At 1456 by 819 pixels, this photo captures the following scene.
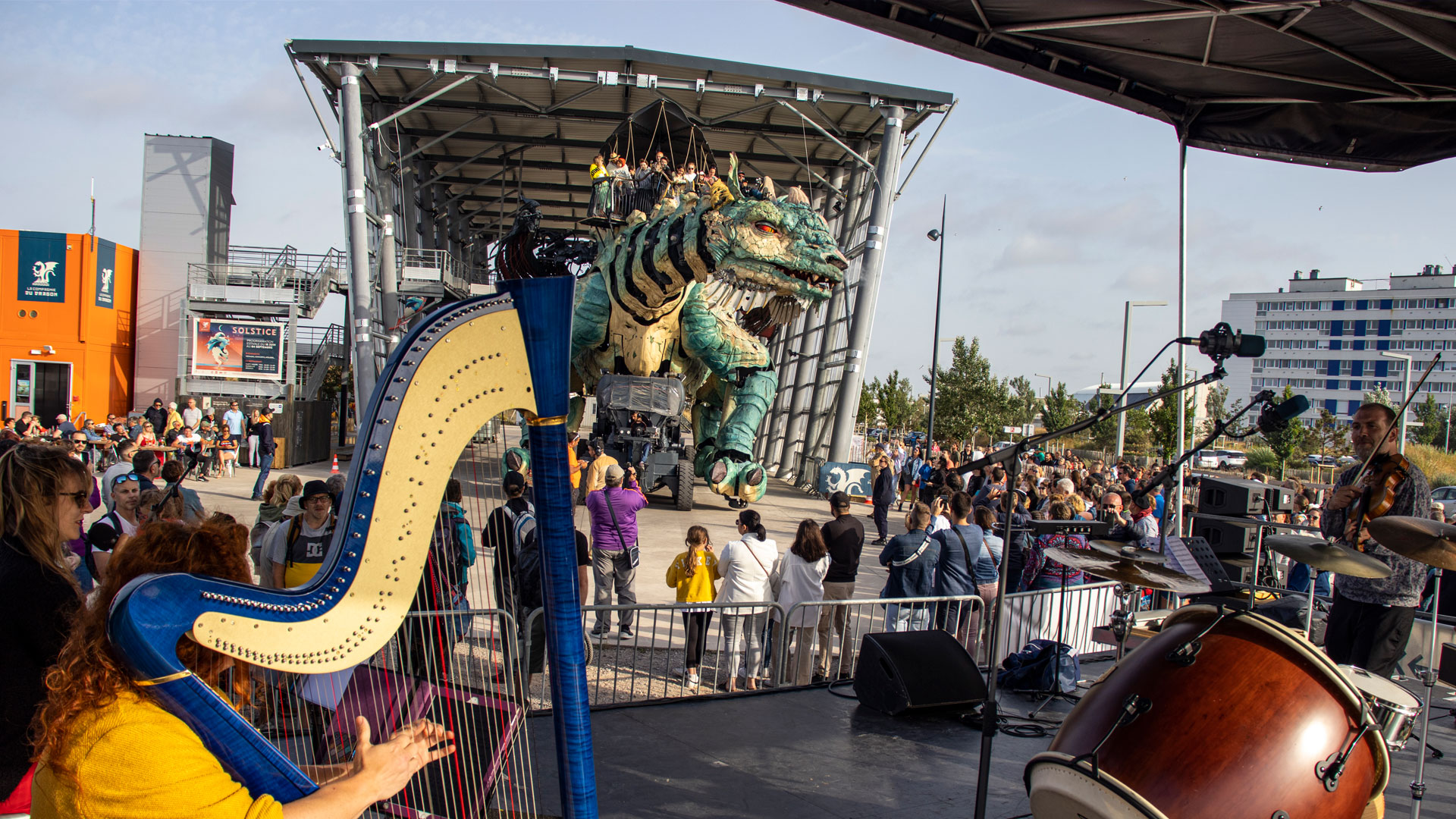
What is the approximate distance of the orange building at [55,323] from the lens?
22.7 meters

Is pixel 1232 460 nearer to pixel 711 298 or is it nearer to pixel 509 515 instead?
pixel 711 298

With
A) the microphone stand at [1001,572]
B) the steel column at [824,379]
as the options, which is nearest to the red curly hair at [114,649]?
the microphone stand at [1001,572]

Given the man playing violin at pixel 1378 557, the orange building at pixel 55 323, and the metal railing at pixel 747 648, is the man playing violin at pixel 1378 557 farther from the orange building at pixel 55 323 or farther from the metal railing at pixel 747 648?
the orange building at pixel 55 323

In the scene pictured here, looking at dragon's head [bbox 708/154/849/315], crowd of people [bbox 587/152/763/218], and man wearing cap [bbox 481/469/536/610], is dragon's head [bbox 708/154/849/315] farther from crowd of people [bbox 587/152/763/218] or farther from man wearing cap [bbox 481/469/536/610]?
man wearing cap [bbox 481/469/536/610]

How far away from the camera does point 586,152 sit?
87.5 feet

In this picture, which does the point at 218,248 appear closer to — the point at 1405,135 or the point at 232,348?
the point at 232,348

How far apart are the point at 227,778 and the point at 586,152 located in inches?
1039

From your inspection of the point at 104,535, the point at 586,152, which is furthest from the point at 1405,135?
the point at 586,152

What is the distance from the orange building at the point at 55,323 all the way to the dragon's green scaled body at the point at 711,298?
15.0 metres

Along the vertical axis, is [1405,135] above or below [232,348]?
above

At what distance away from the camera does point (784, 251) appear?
1081 centimetres

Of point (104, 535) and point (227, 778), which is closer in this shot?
point (227, 778)

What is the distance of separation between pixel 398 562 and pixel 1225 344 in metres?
3.44

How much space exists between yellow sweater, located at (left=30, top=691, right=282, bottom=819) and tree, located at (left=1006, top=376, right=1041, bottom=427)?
124ft
